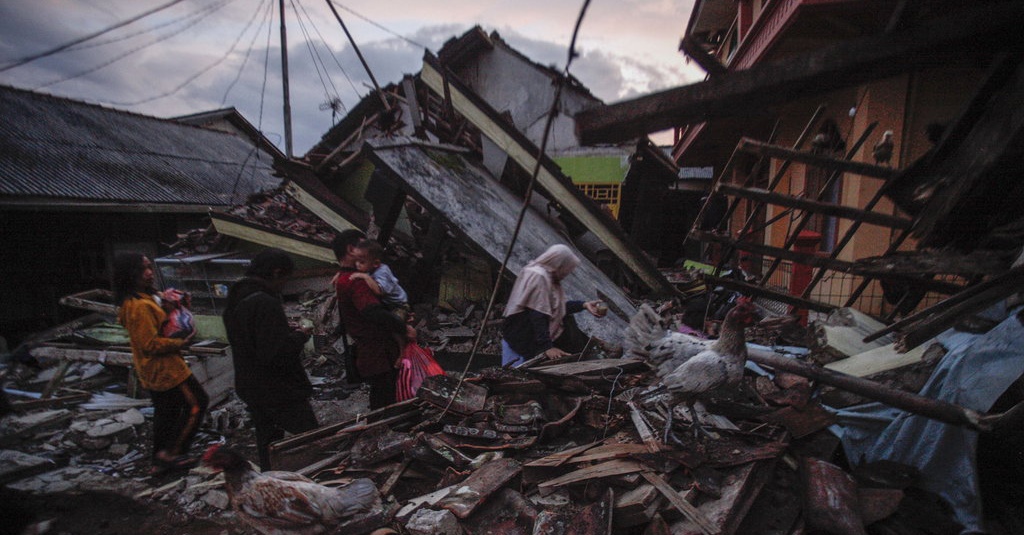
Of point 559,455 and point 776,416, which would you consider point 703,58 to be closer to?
point 559,455

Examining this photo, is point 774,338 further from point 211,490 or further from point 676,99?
point 211,490

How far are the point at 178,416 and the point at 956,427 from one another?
6.05 m

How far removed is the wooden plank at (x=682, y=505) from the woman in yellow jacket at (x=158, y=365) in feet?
13.0

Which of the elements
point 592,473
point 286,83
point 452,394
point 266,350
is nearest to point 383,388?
point 452,394

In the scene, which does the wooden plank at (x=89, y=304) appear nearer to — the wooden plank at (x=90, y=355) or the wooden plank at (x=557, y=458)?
the wooden plank at (x=90, y=355)

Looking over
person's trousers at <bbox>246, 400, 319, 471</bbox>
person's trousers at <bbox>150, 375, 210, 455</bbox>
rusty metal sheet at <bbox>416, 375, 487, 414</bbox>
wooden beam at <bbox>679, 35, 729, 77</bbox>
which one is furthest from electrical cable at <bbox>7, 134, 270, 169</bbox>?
wooden beam at <bbox>679, 35, 729, 77</bbox>

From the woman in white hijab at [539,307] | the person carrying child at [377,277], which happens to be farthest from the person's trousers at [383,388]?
the woman in white hijab at [539,307]

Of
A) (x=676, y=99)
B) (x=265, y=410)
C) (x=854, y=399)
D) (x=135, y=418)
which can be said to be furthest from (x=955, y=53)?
(x=135, y=418)

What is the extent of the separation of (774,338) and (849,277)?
1.82 metres

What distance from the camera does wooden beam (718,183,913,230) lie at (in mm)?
3459

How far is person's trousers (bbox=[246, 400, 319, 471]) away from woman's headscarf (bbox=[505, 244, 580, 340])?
1867 mm

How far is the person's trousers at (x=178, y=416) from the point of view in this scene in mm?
3789

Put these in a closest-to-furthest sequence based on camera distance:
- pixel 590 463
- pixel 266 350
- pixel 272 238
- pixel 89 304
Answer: pixel 590 463 < pixel 266 350 < pixel 89 304 < pixel 272 238

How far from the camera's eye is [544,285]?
3771mm
